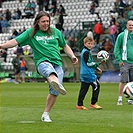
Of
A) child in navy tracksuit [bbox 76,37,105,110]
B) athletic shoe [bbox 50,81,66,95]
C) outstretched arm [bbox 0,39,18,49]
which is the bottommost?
child in navy tracksuit [bbox 76,37,105,110]

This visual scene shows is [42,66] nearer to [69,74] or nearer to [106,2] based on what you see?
[69,74]

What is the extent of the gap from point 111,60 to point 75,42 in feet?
12.9

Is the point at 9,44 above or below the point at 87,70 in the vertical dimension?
above

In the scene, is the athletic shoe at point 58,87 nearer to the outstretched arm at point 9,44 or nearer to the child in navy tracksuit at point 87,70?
the outstretched arm at point 9,44

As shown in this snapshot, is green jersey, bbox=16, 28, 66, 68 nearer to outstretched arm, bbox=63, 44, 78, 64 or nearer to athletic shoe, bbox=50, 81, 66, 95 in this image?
outstretched arm, bbox=63, 44, 78, 64

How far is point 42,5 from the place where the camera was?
152 ft

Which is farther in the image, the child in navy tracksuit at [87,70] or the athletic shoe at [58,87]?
the child in navy tracksuit at [87,70]

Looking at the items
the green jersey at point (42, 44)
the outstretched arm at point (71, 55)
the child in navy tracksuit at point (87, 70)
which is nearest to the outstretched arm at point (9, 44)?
the green jersey at point (42, 44)

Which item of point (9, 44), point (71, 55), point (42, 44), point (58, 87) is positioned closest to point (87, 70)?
point (71, 55)

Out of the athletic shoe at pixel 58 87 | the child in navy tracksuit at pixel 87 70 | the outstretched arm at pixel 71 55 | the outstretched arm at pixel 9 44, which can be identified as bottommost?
the child in navy tracksuit at pixel 87 70

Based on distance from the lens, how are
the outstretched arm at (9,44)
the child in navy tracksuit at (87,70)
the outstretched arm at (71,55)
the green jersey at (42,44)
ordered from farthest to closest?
the child in navy tracksuit at (87,70)
the outstretched arm at (71,55)
the green jersey at (42,44)
the outstretched arm at (9,44)

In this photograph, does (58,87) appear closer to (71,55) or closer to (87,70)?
(71,55)

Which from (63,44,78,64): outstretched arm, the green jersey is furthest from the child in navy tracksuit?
the green jersey

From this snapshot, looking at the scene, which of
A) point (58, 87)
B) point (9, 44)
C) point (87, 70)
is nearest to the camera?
point (58, 87)
